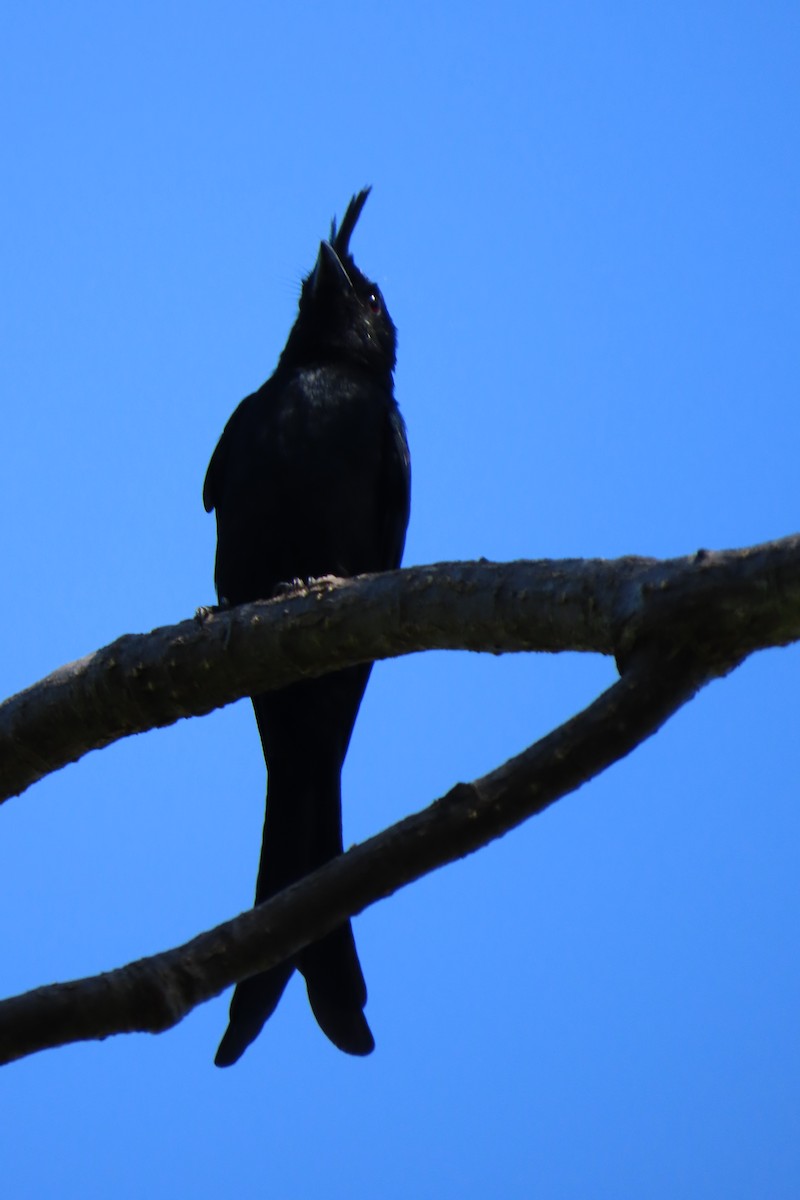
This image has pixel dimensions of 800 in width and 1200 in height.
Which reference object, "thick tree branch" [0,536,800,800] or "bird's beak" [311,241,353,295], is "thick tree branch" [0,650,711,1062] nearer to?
"thick tree branch" [0,536,800,800]

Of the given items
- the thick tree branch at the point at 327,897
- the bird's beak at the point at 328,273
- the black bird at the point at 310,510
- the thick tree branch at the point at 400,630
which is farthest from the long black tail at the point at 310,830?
the bird's beak at the point at 328,273

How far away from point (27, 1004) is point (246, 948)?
294 mm

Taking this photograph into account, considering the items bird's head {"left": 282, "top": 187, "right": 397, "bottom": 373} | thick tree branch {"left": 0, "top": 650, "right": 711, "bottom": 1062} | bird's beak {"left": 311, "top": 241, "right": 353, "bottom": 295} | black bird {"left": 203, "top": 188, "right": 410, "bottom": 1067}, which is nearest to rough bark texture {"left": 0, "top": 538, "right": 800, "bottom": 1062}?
thick tree branch {"left": 0, "top": 650, "right": 711, "bottom": 1062}

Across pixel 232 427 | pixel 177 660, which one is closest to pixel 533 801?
pixel 177 660

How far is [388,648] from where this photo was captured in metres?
2.86

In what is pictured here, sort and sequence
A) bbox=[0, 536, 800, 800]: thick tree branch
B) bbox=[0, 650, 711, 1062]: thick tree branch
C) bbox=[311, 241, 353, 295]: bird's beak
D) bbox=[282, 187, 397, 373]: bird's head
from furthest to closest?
bbox=[311, 241, 353, 295]: bird's beak, bbox=[282, 187, 397, 373]: bird's head, bbox=[0, 536, 800, 800]: thick tree branch, bbox=[0, 650, 711, 1062]: thick tree branch

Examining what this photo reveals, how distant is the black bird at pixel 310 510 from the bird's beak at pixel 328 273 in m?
0.08

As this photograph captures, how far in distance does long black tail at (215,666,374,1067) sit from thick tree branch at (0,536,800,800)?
2.22 ft

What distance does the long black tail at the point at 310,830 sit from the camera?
319 cm

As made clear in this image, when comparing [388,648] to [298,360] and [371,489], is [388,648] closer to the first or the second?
[371,489]

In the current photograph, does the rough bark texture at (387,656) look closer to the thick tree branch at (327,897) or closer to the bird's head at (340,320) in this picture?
the thick tree branch at (327,897)

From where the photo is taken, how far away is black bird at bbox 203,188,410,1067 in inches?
169

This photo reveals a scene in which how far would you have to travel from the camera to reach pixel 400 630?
2.80 metres

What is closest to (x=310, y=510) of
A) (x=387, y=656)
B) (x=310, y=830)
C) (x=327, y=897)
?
(x=310, y=830)
